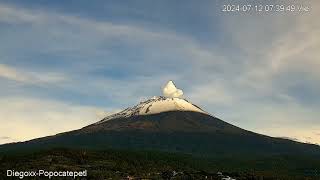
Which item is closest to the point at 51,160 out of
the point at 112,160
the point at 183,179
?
the point at 112,160

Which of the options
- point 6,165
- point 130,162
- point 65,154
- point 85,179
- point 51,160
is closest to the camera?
point 85,179

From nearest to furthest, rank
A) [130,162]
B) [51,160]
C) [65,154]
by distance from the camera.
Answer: [51,160] < [65,154] < [130,162]

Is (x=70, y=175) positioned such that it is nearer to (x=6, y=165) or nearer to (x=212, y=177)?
(x=6, y=165)

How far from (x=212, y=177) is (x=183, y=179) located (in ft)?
42.9

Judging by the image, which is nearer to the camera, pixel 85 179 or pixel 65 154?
pixel 85 179

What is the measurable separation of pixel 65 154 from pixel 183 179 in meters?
42.4

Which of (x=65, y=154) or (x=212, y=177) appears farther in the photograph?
(x=65, y=154)

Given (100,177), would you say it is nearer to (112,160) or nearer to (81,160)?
(81,160)

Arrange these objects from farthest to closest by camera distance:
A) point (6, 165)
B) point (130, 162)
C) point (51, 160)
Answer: point (130, 162), point (51, 160), point (6, 165)

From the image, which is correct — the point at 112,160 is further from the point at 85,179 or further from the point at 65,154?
the point at 85,179

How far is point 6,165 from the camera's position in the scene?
119m

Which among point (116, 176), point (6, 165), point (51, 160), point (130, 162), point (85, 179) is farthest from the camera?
point (130, 162)

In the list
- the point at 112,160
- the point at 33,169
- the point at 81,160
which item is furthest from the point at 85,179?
the point at 112,160

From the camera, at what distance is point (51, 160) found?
128 metres
